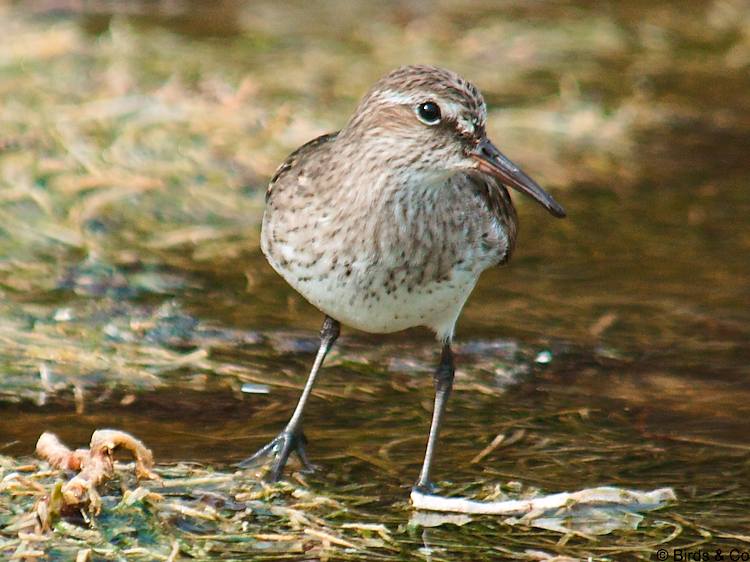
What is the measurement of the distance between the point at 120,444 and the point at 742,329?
3608mm

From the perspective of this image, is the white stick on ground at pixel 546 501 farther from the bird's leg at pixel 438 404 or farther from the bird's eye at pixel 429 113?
the bird's eye at pixel 429 113

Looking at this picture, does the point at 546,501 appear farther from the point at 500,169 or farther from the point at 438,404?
the point at 500,169

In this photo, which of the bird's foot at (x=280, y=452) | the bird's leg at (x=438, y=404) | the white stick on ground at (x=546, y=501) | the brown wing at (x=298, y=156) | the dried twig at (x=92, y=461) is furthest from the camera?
the brown wing at (x=298, y=156)

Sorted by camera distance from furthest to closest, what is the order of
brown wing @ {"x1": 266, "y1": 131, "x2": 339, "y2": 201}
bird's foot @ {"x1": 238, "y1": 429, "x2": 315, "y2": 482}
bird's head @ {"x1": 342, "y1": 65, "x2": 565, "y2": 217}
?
brown wing @ {"x1": 266, "y1": 131, "x2": 339, "y2": 201} → bird's foot @ {"x1": 238, "y1": 429, "x2": 315, "y2": 482} → bird's head @ {"x1": 342, "y1": 65, "x2": 565, "y2": 217}

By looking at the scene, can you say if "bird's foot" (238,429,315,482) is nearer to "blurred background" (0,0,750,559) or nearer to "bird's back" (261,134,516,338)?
"blurred background" (0,0,750,559)

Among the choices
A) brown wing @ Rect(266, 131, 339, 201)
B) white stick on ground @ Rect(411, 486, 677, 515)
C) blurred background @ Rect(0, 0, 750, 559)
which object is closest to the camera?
white stick on ground @ Rect(411, 486, 677, 515)

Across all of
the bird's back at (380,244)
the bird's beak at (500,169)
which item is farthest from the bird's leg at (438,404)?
the bird's beak at (500,169)

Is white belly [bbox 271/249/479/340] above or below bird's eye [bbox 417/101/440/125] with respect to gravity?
below

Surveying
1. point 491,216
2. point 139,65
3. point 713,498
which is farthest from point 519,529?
point 139,65

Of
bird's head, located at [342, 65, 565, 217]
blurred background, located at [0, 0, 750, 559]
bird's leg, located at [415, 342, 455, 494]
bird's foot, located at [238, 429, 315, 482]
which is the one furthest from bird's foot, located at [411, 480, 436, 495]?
bird's head, located at [342, 65, 565, 217]

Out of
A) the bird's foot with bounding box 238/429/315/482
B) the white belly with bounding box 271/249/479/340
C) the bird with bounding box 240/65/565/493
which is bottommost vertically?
the bird's foot with bounding box 238/429/315/482

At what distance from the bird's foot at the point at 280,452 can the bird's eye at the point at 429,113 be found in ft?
4.60

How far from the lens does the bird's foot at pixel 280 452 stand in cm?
572

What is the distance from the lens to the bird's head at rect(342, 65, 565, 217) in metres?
5.46
